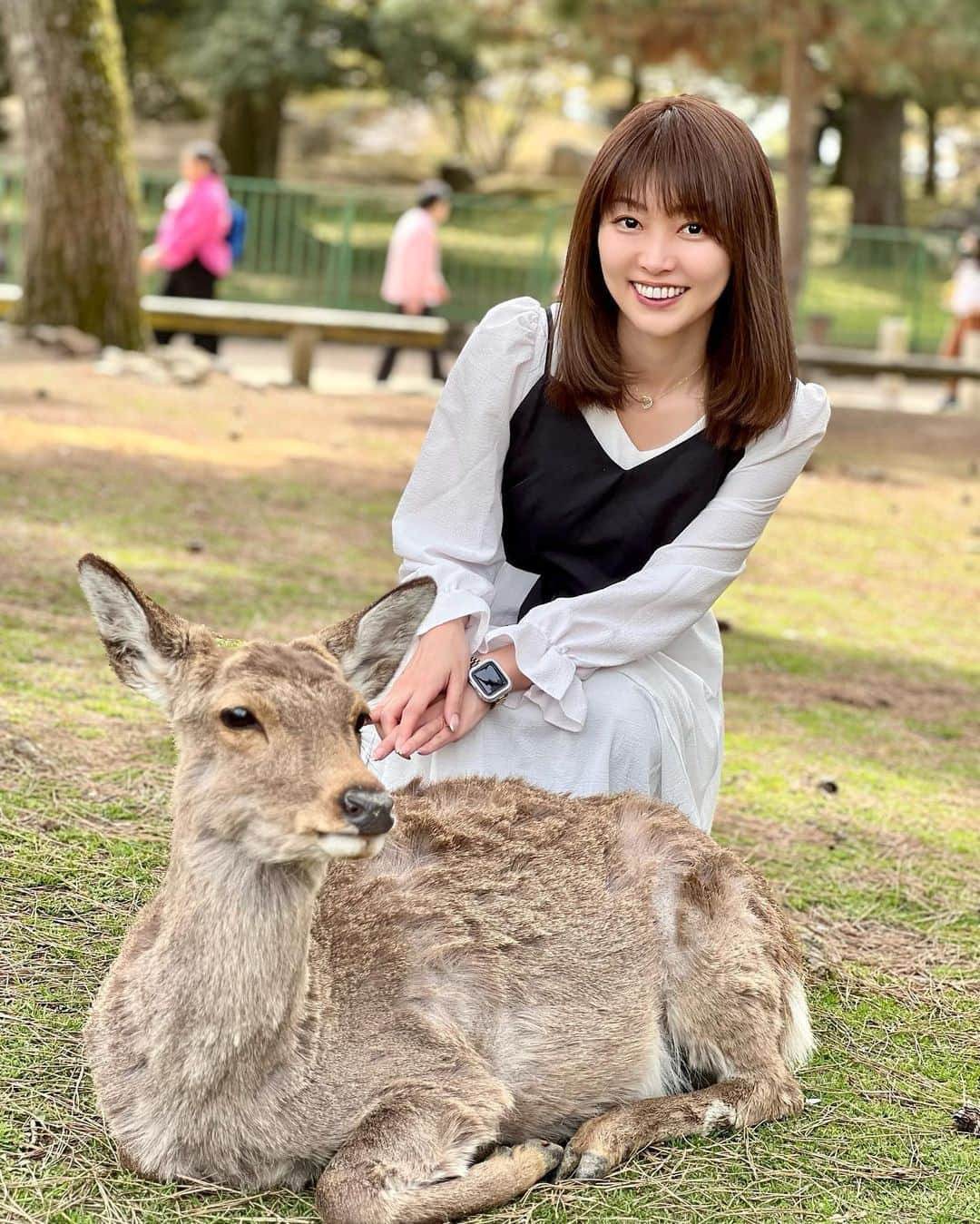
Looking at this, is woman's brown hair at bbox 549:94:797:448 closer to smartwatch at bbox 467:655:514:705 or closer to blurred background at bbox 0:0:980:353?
smartwatch at bbox 467:655:514:705

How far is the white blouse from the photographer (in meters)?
4.45

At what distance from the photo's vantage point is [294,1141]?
334 centimetres

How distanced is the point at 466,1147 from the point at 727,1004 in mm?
779

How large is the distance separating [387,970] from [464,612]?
1057 mm

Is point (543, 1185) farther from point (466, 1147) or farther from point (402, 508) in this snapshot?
point (402, 508)

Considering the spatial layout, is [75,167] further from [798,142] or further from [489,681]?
[489,681]

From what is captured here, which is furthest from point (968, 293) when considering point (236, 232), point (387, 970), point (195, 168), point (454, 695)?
point (387, 970)

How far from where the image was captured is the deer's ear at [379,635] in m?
3.59

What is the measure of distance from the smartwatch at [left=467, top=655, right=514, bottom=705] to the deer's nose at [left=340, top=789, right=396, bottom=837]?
1.30m

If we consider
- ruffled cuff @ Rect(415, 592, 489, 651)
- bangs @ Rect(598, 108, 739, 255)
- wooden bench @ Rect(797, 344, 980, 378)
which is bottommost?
ruffled cuff @ Rect(415, 592, 489, 651)

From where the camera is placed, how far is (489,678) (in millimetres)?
4367

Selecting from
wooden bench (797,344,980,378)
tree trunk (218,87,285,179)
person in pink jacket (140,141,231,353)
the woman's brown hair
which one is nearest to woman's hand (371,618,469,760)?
the woman's brown hair

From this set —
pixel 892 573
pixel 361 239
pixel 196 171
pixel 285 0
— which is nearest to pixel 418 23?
pixel 285 0

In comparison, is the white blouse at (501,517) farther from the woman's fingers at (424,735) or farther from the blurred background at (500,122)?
the blurred background at (500,122)
